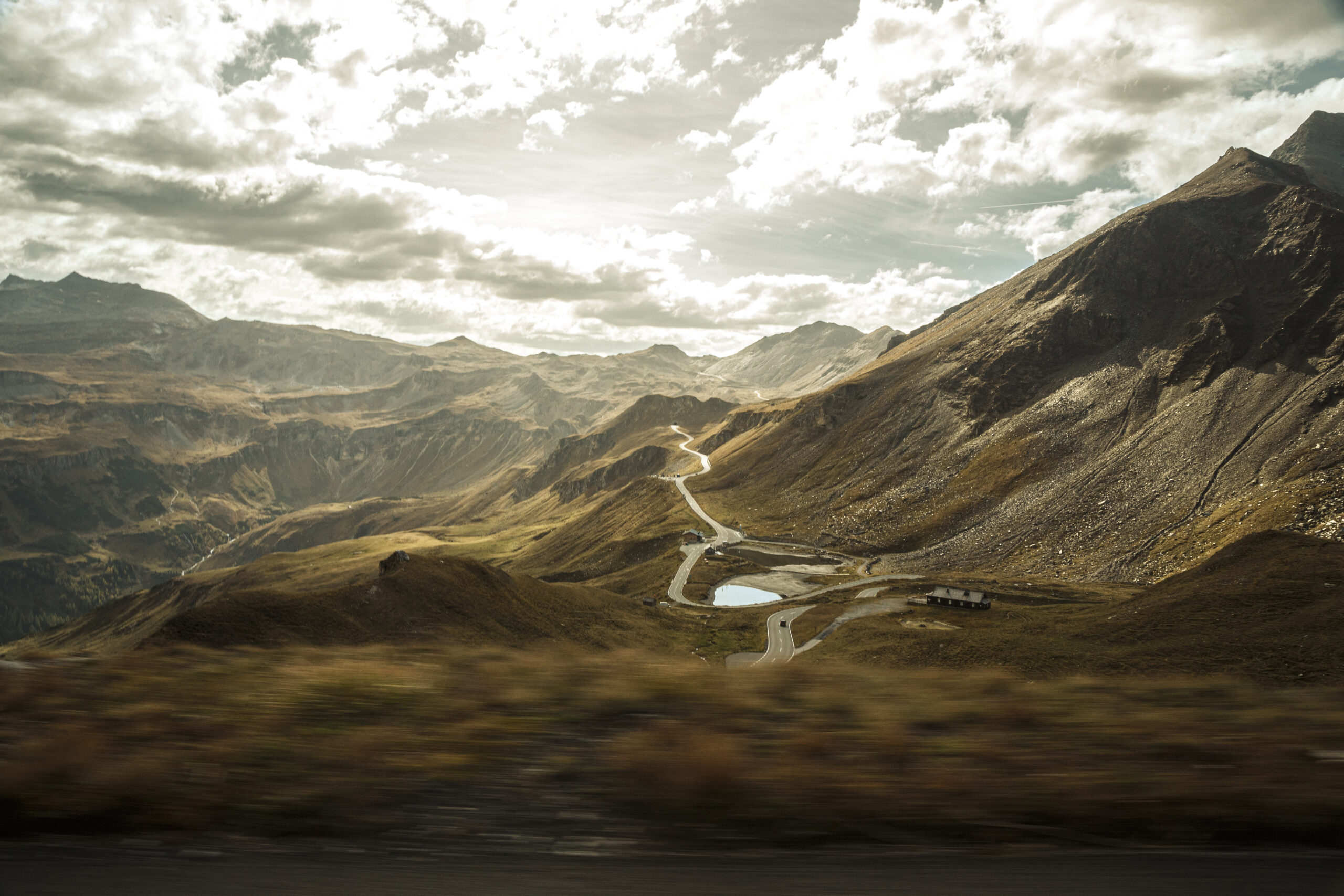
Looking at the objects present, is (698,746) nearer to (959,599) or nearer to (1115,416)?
(959,599)

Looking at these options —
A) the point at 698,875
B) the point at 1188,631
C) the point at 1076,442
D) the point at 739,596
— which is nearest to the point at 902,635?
the point at 1188,631

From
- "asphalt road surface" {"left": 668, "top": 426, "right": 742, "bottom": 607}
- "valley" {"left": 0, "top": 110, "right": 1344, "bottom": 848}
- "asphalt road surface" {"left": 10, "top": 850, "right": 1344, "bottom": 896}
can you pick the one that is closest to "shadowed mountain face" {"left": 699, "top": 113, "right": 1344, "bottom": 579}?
"valley" {"left": 0, "top": 110, "right": 1344, "bottom": 848}

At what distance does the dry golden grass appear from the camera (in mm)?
5465

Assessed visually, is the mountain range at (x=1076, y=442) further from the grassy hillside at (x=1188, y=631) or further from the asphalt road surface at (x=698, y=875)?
the asphalt road surface at (x=698, y=875)

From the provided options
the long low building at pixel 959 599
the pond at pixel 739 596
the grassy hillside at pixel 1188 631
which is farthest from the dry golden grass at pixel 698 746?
the pond at pixel 739 596

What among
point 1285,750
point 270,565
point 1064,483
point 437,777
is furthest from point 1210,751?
point 270,565

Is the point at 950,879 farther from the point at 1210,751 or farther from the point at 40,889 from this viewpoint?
the point at 40,889

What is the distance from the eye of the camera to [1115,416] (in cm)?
12481

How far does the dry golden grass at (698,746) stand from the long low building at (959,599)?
6977 cm

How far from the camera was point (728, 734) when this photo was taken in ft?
23.3

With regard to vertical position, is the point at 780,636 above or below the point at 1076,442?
below

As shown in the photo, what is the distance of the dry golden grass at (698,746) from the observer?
546 cm

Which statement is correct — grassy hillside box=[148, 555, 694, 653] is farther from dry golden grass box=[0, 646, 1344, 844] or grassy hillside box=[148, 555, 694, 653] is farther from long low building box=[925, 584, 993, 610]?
long low building box=[925, 584, 993, 610]

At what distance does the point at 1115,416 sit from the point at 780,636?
8874 centimetres
